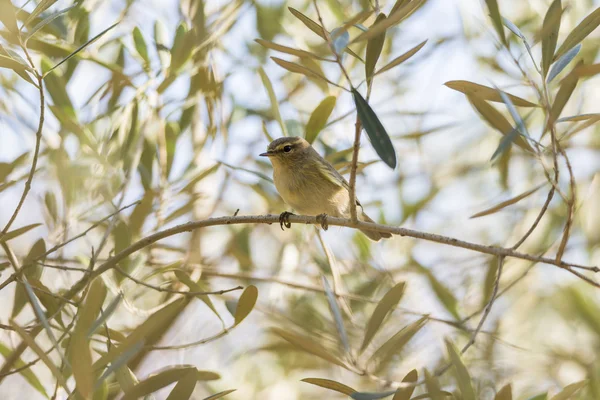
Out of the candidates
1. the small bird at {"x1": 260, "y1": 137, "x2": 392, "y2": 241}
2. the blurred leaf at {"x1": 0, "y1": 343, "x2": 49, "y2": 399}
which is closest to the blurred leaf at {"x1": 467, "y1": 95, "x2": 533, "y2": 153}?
the blurred leaf at {"x1": 0, "y1": 343, "x2": 49, "y2": 399}

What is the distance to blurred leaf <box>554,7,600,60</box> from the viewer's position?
1858mm

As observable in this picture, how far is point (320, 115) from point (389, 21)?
1220 millimetres

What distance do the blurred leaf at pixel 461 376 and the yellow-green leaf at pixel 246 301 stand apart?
670 millimetres

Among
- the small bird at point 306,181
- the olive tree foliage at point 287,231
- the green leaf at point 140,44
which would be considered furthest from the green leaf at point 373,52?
the small bird at point 306,181

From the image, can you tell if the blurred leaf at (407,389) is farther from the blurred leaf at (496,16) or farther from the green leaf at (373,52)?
the blurred leaf at (496,16)

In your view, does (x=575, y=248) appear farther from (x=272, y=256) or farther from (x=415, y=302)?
(x=272, y=256)

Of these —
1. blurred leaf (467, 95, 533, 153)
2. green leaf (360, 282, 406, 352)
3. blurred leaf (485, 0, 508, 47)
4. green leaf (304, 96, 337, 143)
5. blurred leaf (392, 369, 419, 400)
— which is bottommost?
blurred leaf (392, 369, 419, 400)

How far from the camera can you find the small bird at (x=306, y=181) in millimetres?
3684

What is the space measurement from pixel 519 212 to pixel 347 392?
2.72 meters

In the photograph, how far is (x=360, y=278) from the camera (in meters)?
3.88

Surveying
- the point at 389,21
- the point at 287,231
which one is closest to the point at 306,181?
the point at 287,231

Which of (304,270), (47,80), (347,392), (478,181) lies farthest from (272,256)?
→ (347,392)

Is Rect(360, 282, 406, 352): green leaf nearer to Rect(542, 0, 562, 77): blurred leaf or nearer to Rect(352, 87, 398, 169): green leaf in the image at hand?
Rect(352, 87, 398, 169): green leaf

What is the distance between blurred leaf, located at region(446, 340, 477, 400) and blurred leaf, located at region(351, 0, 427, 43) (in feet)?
2.72
